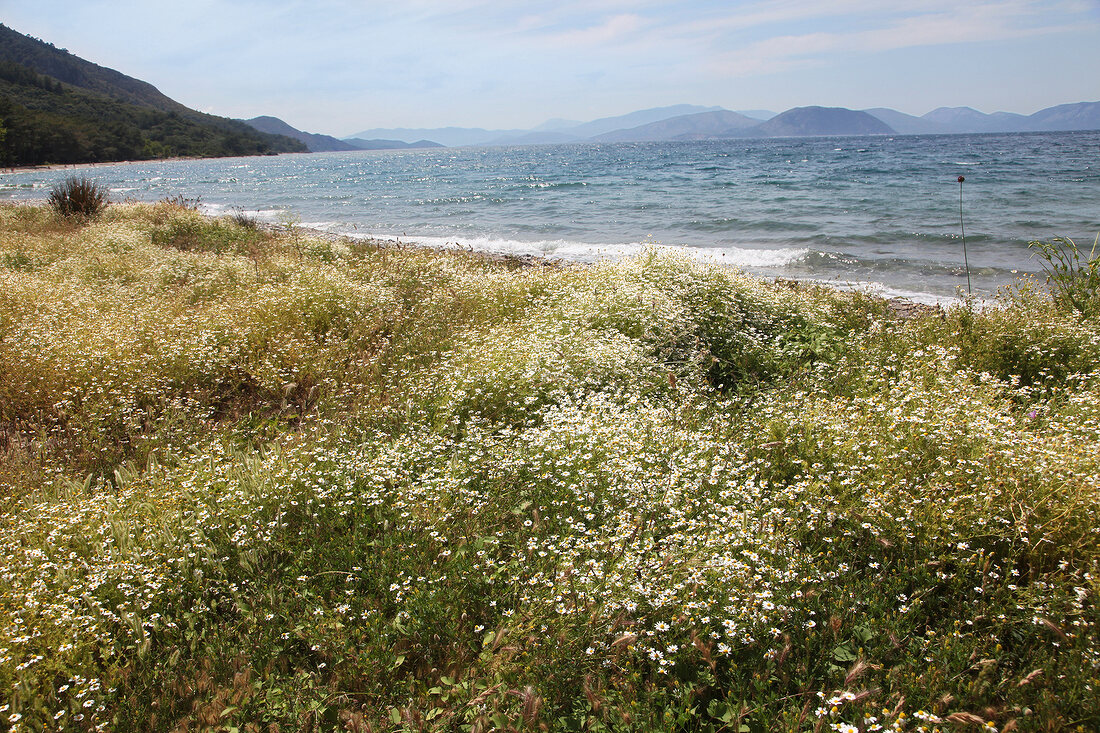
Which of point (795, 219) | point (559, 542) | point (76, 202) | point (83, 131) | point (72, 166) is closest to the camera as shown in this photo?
point (559, 542)

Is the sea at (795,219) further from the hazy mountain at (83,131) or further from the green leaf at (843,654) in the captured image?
the hazy mountain at (83,131)

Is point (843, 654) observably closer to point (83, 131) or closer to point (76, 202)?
point (76, 202)

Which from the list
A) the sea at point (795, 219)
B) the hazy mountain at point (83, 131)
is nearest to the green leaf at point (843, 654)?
Result: the sea at point (795, 219)

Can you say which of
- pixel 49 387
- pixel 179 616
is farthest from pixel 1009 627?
pixel 49 387

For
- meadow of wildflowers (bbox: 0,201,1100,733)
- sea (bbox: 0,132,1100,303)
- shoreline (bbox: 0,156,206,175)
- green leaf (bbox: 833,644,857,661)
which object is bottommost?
green leaf (bbox: 833,644,857,661)

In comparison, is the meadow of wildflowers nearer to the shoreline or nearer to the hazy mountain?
the shoreline

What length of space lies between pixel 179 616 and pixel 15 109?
393 feet

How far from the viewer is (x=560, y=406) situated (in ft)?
17.5

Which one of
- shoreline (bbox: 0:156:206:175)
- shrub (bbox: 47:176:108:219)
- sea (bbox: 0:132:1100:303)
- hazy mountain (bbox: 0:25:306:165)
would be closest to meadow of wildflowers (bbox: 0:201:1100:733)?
sea (bbox: 0:132:1100:303)

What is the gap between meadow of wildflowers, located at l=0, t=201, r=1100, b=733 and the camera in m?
2.46

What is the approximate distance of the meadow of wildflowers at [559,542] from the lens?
8.08ft

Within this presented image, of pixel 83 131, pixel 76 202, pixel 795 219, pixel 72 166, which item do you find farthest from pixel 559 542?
pixel 83 131

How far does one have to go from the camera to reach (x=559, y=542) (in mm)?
3371

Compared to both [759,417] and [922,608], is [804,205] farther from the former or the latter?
[922,608]
